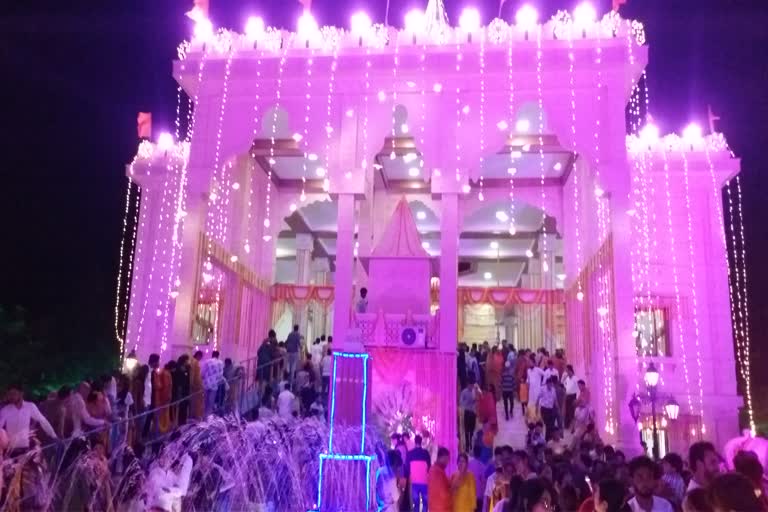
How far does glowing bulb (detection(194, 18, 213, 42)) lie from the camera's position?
50.6ft

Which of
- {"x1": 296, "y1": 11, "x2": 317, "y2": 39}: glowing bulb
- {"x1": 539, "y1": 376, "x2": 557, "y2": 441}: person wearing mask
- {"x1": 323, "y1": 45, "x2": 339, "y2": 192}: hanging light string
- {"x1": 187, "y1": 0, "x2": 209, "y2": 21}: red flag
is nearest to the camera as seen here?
{"x1": 539, "y1": 376, "x2": 557, "y2": 441}: person wearing mask

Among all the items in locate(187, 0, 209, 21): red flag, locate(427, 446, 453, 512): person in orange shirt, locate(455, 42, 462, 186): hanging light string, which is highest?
locate(187, 0, 209, 21): red flag

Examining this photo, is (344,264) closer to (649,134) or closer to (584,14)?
(584,14)

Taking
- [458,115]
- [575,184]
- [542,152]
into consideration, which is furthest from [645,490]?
[575,184]

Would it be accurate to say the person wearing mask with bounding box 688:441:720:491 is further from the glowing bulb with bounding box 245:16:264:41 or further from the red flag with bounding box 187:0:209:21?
the red flag with bounding box 187:0:209:21

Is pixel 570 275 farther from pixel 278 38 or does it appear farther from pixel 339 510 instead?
pixel 339 510

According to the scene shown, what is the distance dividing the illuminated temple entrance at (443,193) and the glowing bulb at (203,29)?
13 cm

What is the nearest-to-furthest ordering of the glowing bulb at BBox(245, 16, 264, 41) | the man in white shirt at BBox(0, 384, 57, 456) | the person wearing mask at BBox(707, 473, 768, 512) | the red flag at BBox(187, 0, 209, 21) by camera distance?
the person wearing mask at BBox(707, 473, 768, 512)
the man in white shirt at BBox(0, 384, 57, 456)
the glowing bulb at BBox(245, 16, 264, 41)
the red flag at BBox(187, 0, 209, 21)

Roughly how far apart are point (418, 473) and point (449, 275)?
618 centimetres

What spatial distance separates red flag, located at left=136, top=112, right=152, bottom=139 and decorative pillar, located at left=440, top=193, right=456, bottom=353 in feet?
27.4

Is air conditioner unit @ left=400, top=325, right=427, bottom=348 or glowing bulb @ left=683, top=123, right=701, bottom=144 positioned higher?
glowing bulb @ left=683, top=123, right=701, bottom=144

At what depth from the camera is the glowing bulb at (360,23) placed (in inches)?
591

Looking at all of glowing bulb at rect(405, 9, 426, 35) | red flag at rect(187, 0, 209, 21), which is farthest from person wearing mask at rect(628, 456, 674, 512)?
red flag at rect(187, 0, 209, 21)

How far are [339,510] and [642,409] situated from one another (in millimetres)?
8064
